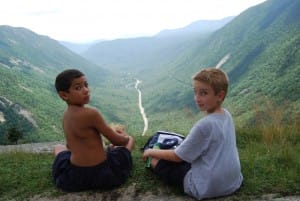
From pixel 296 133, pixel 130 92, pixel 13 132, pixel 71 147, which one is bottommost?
pixel 130 92

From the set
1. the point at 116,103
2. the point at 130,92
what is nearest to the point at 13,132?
the point at 116,103

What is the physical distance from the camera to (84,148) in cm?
505

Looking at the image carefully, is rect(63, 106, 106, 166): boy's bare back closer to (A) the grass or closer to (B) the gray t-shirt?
(A) the grass

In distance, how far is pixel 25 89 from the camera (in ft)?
404

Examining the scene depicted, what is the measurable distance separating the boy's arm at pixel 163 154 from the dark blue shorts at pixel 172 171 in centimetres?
16

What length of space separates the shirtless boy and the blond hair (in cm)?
128

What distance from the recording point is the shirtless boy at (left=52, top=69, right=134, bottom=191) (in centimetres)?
487

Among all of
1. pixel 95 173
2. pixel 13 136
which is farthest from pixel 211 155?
pixel 13 136

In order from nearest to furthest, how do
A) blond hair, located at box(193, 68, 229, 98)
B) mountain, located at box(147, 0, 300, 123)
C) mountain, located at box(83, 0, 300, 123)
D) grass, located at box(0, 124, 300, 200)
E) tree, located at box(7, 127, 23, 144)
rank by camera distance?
1. blond hair, located at box(193, 68, 229, 98)
2. grass, located at box(0, 124, 300, 200)
3. tree, located at box(7, 127, 23, 144)
4. mountain, located at box(147, 0, 300, 123)
5. mountain, located at box(83, 0, 300, 123)

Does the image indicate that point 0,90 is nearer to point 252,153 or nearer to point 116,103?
point 116,103

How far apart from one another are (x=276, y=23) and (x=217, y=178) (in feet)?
585

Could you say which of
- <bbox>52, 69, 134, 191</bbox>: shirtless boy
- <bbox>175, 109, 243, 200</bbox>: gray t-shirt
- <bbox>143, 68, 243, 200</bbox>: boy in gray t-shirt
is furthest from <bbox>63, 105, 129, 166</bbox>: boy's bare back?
<bbox>175, 109, 243, 200</bbox>: gray t-shirt

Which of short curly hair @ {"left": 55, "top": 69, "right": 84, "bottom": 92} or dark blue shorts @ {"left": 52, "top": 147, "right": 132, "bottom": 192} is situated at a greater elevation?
short curly hair @ {"left": 55, "top": 69, "right": 84, "bottom": 92}

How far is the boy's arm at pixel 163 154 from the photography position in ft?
15.4
